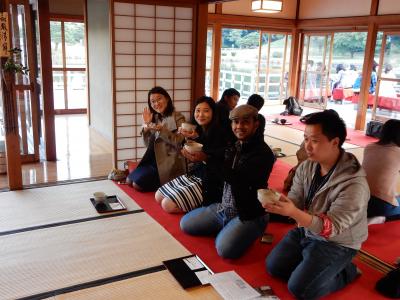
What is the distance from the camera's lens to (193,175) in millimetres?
3621

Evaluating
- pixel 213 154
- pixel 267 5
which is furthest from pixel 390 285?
pixel 267 5

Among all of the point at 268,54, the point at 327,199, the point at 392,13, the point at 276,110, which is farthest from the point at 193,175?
the point at 268,54

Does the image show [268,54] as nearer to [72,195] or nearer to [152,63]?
[152,63]

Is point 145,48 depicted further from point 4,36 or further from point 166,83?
point 4,36

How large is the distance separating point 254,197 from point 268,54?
27.0ft

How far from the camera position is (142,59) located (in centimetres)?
474

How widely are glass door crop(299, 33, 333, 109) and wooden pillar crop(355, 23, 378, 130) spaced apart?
1.54 m

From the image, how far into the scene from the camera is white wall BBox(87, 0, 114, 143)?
19.3ft

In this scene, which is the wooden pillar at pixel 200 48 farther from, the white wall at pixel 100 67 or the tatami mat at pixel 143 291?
the tatami mat at pixel 143 291

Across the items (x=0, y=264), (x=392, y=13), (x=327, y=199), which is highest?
(x=392, y=13)

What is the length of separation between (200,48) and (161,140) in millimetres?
1700

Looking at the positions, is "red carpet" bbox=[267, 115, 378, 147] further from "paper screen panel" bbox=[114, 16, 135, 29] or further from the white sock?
"paper screen panel" bbox=[114, 16, 135, 29]

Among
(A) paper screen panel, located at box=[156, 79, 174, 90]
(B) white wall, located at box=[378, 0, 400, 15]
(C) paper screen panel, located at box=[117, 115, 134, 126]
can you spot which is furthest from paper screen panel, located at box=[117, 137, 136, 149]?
(B) white wall, located at box=[378, 0, 400, 15]

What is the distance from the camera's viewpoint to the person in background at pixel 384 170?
10.3 feet
